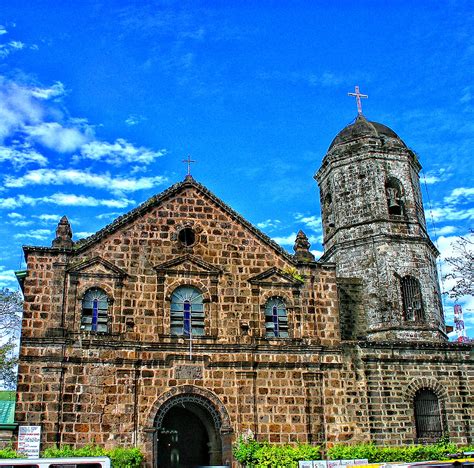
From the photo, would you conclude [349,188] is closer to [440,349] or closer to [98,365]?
[440,349]

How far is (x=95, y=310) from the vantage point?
22859mm

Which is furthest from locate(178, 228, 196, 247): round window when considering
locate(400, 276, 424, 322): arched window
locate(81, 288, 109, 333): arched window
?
locate(400, 276, 424, 322): arched window

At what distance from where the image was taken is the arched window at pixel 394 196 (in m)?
28.5

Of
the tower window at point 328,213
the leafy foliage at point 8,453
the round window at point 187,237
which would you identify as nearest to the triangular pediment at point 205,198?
the round window at point 187,237

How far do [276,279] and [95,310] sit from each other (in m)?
6.94

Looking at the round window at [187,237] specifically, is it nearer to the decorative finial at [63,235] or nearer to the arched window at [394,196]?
the decorative finial at [63,235]

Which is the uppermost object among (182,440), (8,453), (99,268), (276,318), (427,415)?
(99,268)

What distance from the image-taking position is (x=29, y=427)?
2073 cm

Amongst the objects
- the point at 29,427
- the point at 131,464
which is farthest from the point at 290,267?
the point at 29,427

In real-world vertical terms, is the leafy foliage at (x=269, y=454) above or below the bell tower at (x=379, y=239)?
below

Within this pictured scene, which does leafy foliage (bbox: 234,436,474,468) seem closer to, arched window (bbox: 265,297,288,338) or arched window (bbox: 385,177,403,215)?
arched window (bbox: 265,297,288,338)

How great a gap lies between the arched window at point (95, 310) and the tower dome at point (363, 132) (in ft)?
44.8

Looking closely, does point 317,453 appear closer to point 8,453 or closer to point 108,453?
point 108,453

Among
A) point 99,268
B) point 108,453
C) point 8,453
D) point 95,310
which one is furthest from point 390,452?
point 8,453
